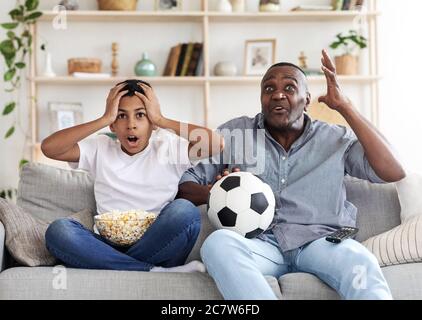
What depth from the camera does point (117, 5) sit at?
4.72 metres

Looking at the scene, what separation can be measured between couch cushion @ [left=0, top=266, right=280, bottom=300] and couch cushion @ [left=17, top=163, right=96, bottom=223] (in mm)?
486

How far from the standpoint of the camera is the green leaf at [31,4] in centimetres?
467

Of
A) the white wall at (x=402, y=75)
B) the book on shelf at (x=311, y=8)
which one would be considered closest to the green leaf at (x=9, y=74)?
the book on shelf at (x=311, y=8)

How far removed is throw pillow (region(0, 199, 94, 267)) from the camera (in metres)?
2.29

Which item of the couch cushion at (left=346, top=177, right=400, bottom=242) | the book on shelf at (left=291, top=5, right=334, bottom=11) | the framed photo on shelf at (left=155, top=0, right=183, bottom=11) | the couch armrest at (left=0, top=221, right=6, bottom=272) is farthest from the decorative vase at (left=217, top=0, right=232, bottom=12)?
the couch armrest at (left=0, top=221, right=6, bottom=272)

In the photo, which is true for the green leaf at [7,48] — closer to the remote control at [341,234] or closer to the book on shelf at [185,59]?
the book on shelf at [185,59]

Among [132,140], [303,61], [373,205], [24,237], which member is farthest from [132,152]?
[303,61]

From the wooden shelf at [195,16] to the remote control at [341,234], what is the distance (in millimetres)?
2669

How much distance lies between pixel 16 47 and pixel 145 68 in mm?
895

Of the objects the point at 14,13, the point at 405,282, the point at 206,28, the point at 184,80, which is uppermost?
the point at 14,13

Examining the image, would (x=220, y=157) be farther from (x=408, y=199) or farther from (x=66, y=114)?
(x=66, y=114)

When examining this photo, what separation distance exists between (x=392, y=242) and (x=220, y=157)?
0.67m

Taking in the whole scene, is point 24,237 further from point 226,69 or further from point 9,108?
point 226,69
